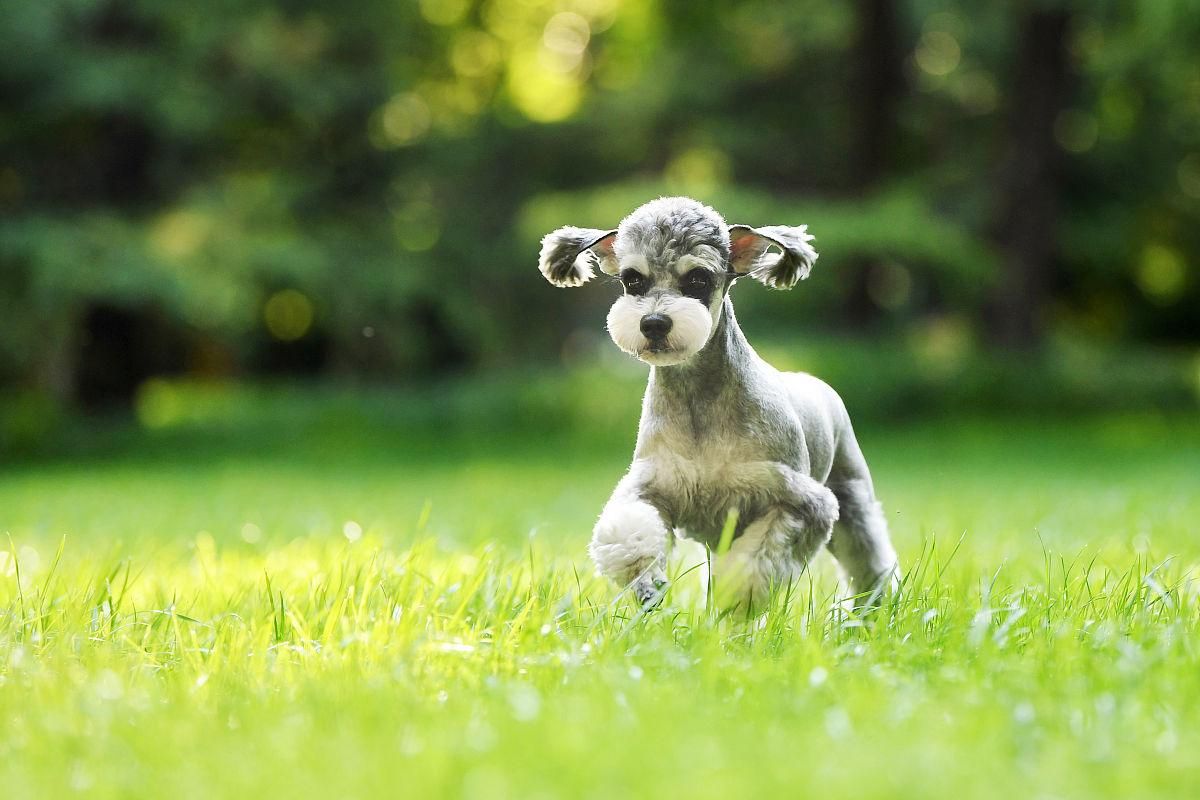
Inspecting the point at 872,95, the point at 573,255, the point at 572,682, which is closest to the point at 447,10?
the point at 872,95

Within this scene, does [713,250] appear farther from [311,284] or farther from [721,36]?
[721,36]

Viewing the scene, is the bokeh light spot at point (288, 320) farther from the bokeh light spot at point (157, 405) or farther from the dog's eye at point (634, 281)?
the dog's eye at point (634, 281)

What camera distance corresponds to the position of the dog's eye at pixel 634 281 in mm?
3965

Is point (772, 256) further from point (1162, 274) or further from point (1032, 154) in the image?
point (1162, 274)

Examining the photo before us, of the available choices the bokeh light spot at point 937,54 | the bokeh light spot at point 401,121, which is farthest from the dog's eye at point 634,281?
the bokeh light spot at point 937,54

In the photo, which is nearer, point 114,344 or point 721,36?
point 114,344

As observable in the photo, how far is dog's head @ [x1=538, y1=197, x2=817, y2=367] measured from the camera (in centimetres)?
370

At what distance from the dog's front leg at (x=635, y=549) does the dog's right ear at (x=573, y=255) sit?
91 centimetres

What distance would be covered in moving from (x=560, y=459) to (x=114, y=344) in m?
8.01

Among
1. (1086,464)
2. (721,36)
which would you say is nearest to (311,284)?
(721,36)

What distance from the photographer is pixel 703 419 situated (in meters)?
3.91

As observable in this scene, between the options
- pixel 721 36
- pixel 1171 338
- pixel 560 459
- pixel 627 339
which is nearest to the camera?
pixel 627 339

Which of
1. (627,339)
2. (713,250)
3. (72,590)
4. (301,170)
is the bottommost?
(72,590)

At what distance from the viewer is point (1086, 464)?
12.8 metres
